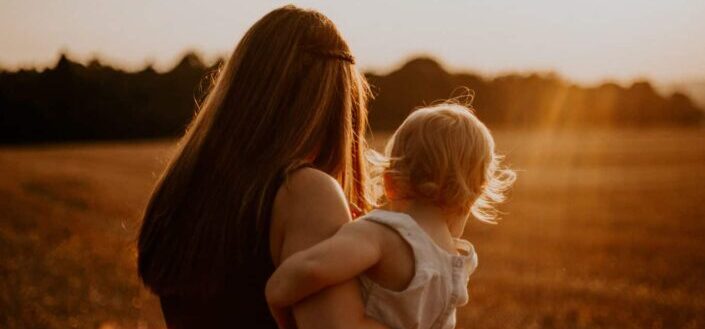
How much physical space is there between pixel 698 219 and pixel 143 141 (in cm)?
3671

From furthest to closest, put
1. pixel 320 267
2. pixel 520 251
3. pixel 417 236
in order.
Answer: pixel 520 251 → pixel 417 236 → pixel 320 267

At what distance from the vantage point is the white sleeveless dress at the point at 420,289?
1979 mm

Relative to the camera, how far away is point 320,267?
1775mm

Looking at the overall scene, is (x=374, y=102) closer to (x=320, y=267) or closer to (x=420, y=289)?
(x=420, y=289)

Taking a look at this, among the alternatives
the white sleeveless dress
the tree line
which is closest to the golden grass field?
the white sleeveless dress

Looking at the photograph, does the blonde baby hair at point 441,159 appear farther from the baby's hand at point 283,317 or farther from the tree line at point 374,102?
the tree line at point 374,102

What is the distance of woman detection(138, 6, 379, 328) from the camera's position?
1.83m

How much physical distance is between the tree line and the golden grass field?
72.8 inches

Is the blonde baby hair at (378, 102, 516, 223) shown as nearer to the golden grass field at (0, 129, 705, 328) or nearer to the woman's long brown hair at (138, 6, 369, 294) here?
the woman's long brown hair at (138, 6, 369, 294)

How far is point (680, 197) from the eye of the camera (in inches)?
1032

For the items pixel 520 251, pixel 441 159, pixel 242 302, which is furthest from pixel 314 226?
pixel 520 251

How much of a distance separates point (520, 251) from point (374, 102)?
30476 millimetres

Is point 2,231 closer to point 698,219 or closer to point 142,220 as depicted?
point 142,220

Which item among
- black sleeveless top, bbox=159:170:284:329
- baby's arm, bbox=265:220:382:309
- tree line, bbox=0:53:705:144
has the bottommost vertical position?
tree line, bbox=0:53:705:144
